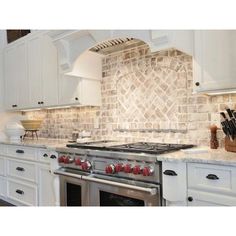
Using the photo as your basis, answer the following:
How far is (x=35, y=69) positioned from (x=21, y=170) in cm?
138

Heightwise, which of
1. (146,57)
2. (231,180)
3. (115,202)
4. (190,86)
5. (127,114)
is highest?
(146,57)

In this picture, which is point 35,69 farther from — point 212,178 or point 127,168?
point 212,178

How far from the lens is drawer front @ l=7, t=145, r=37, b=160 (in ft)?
9.47

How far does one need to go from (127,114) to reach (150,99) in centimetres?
33

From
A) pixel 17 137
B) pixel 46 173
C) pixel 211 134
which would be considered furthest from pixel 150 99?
pixel 17 137

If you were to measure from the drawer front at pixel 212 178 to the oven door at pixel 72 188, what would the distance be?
1.00 metres

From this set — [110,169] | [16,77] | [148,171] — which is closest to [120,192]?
[110,169]

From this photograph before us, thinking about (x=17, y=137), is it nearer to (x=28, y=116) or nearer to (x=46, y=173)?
Answer: (x=28, y=116)

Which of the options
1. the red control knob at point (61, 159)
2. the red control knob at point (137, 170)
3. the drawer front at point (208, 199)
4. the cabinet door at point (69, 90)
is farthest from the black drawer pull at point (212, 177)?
the cabinet door at point (69, 90)

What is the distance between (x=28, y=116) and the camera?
4.05 metres

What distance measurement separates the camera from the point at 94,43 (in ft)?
7.49

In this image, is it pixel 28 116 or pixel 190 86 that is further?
pixel 28 116

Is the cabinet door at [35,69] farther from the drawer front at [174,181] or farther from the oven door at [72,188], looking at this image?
the drawer front at [174,181]

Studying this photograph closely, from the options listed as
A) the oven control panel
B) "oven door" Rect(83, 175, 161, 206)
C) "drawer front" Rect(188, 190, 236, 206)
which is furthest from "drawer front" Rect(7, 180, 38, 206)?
"drawer front" Rect(188, 190, 236, 206)
